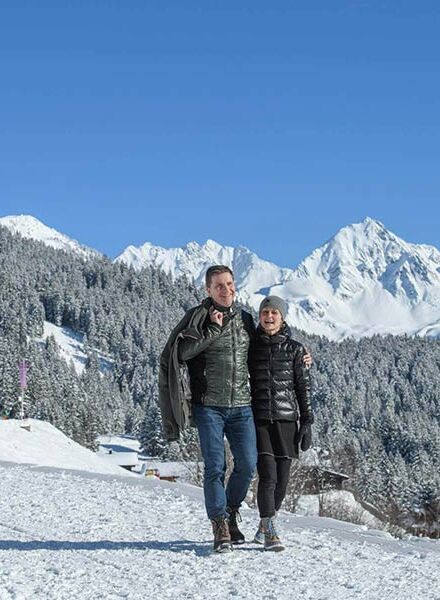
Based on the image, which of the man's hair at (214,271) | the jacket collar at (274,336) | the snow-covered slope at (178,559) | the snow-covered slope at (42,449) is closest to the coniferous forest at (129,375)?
the snow-covered slope at (42,449)

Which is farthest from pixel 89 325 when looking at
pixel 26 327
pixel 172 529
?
pixel 172 529

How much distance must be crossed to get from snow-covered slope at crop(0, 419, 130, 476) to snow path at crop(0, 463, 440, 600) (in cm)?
1193

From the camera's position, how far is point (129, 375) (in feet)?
471

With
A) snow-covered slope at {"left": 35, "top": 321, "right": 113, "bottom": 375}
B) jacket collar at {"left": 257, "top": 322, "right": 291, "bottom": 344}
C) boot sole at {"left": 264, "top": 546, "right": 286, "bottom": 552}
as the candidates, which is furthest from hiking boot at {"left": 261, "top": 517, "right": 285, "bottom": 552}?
snow-covered slope at {"left": 35, "top": 321, "right": 113, "bottom": 375}

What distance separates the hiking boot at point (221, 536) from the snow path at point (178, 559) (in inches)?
3.4

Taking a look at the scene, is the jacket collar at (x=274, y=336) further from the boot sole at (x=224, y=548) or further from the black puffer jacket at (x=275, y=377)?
the boot sole at (x=224, y=548)

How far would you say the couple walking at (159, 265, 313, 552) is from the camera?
575 cm

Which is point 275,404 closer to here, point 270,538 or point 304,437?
point 304,437

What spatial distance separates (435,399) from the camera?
171000 millimetres

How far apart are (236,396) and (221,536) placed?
98 cm

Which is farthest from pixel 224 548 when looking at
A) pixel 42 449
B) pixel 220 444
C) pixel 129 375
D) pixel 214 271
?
pixel 129 375

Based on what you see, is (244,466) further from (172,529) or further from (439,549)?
(439,549)

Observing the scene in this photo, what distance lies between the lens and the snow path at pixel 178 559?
473 centimetres

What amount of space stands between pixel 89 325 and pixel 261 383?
15152 cm
